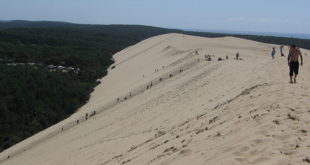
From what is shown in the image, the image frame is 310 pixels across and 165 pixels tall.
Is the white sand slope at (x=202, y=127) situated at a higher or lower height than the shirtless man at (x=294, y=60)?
lower

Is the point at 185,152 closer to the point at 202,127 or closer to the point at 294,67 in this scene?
the point at 202,127

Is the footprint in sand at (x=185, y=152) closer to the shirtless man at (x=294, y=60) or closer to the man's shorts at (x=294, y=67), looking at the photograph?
the shirtless man at (x=294, y=60)

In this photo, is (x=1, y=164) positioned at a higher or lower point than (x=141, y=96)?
lower

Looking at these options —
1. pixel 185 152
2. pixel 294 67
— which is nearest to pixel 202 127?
pixel 185 152

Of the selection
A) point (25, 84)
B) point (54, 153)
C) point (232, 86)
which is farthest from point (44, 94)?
point (232, 86)

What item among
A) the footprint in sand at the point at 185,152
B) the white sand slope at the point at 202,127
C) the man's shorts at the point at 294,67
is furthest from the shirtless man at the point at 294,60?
the footprint in sand at the point at 185,152

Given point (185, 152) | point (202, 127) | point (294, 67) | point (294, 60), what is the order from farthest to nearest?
point (294, 60) → point (294, 67) → point (202, 127) → point (185, 152)

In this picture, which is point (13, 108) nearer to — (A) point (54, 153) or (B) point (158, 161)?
(A) point (54, 153)

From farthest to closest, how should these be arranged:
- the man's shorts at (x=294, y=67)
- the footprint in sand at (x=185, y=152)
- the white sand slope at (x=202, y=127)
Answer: the man's shorts at (x=294, y=67) < the footprint in sand at (x=185, y=152) < the white sand slope at (x=202, y=127)

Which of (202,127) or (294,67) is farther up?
(294,67)

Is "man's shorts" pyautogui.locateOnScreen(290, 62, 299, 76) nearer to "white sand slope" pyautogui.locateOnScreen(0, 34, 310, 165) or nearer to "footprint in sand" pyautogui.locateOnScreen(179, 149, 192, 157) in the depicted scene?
"white sand slope" pyautogui.locateOnScreen(0, 34, 310, 165)

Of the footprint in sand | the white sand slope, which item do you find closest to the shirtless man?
the white sand slope
